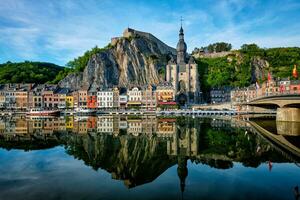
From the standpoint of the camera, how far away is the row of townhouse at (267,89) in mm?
73562

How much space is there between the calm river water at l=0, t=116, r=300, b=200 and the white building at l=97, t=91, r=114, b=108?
58.6 meters

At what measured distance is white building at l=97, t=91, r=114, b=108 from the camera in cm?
8788

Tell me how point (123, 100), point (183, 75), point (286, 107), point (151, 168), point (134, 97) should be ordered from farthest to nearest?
point (183, 75) → point (123, 100) → point (134, 97) → point (286, 107) → point (151, 168)

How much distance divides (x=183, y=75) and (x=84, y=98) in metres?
32.7

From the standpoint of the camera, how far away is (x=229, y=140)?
2869cm

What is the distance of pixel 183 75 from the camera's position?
100375mm

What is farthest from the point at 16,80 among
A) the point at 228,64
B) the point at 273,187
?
the point at 273,187

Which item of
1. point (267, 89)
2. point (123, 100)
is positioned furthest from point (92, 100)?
point (267, 89)

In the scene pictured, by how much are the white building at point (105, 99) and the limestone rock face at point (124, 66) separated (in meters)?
5.88

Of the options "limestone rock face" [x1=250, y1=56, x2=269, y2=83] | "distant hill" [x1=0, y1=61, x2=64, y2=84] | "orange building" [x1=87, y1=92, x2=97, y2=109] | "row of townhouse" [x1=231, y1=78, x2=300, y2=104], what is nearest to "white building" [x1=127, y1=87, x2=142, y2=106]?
"orange building" [x1=87, y1=92, x2=97, y2=109]

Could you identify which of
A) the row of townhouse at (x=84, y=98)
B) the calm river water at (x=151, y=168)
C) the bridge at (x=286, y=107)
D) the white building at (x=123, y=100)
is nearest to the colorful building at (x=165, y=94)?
the row of townhouse at (x=84, y=98)

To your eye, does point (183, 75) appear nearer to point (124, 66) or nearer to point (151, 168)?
point (124, 66)

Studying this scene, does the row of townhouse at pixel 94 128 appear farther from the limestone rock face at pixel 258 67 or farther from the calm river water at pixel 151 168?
the limestone rock face at pixel 258 67

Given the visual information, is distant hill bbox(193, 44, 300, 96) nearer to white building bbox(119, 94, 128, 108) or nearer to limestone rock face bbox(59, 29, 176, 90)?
limestone rock face bbox(59, 29, 176, 90)
